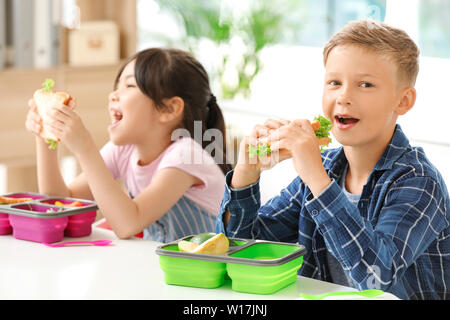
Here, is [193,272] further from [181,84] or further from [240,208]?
[181,84]

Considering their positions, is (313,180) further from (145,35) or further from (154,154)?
(145,35)

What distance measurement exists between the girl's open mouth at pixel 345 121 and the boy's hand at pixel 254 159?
0.13 m

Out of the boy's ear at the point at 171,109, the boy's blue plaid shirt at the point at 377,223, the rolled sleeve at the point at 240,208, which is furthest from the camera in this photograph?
the boy's ear at the point at 171,109

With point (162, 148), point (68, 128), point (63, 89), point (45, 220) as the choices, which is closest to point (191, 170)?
point (162, 148)

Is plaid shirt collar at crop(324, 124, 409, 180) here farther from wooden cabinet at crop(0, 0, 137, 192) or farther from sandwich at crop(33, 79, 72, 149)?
wooden cabinet at crop(0, 0, 137, 192)

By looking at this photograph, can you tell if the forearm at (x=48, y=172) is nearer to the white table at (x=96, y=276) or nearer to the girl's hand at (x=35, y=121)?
the girl's hand at (x=35, y=121)

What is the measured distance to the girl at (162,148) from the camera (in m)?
1.94

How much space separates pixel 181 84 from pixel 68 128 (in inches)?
20.0

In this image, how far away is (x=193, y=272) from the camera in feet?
4.12

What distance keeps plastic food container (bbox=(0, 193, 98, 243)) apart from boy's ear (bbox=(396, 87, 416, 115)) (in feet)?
2.56

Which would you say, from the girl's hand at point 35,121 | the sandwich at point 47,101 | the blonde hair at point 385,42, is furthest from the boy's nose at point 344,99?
the girl's hand at point 35,121

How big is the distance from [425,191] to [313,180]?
256mm

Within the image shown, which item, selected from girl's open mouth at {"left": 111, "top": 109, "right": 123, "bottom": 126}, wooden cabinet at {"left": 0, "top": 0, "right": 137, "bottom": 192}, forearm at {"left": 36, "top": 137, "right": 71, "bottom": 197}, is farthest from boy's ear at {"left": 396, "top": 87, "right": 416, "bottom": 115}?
wooden cabinet at {"left": 0, "top": 0, "right": 137, "bottom": 192}

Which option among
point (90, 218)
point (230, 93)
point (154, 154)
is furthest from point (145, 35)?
point (90, 218)
